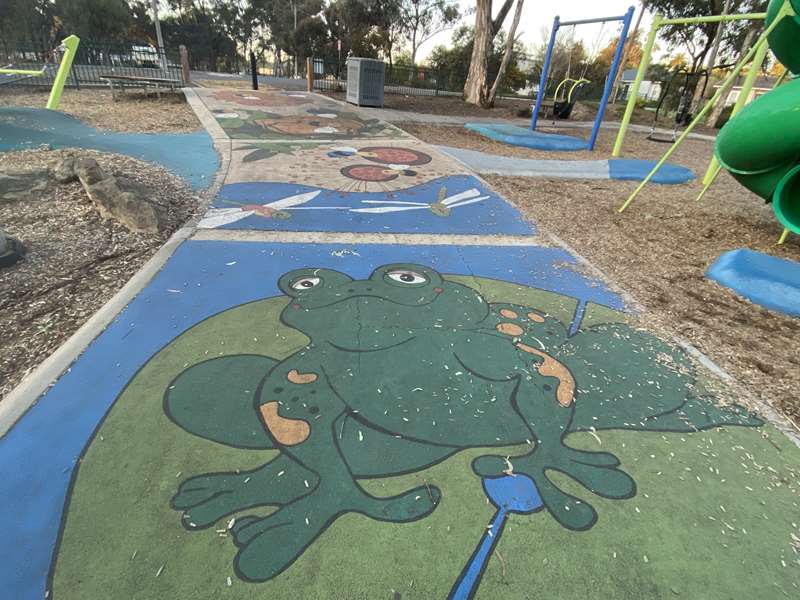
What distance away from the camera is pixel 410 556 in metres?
1.67

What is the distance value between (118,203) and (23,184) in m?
1.49

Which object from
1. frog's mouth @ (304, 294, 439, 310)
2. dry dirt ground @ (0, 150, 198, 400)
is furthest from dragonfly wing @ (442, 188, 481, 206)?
dry dirt ground @ (0, 150, 198, 400)

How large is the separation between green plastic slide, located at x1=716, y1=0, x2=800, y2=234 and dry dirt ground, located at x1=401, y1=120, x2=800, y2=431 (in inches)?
28.2

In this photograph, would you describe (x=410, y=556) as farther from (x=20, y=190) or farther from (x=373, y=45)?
(x=373, y=45)

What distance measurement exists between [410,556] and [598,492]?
96 centimetres

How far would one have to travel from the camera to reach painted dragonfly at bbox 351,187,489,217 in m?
5.44

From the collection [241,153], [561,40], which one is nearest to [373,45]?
[561,40]

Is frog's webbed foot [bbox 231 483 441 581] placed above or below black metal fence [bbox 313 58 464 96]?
below

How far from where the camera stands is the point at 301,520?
175 centimetres

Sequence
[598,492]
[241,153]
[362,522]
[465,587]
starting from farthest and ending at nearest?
[241,153], [598,492], [362,522], [465,587]

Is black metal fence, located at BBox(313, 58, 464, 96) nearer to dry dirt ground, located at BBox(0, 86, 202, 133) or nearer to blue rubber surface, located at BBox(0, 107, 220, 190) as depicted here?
dry dirt ground, located at BBox(0, 86, 202, 133)

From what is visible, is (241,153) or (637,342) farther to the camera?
(241,153)

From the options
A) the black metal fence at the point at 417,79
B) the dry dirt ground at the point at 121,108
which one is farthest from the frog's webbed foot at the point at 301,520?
the black metal fence at the point at 417,79

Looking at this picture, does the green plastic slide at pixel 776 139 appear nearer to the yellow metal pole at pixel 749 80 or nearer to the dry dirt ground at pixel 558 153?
the yellow metal pole at pixel 749 80
